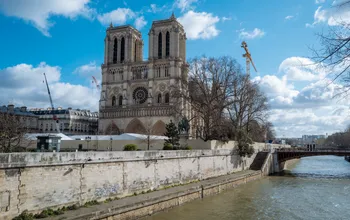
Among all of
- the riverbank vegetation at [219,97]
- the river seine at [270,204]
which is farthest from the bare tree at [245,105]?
the river seine at [270,204]

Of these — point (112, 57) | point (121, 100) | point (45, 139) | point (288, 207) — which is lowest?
point (288, 207)

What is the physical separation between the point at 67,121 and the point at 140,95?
90.7 ft

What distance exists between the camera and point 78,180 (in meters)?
14.6

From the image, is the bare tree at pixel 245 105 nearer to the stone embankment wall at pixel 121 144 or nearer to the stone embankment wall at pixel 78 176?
the stone embankment wall at pixel 121 144

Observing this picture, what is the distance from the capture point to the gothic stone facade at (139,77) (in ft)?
206

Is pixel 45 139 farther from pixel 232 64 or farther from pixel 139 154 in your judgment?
pixel 232 64

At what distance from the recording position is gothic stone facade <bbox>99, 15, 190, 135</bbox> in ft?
206

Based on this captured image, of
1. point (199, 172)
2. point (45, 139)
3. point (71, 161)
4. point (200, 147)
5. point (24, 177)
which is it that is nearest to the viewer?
point (24, 177)

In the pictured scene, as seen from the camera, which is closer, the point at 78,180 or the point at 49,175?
the point at 49,175

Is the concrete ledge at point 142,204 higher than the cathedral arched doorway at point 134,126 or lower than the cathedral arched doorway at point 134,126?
lower

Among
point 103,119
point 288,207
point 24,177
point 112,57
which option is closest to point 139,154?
point 24,177

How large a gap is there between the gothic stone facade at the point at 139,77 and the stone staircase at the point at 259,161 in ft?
76.4

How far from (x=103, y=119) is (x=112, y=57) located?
13.6m

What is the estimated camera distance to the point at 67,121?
83.9m
